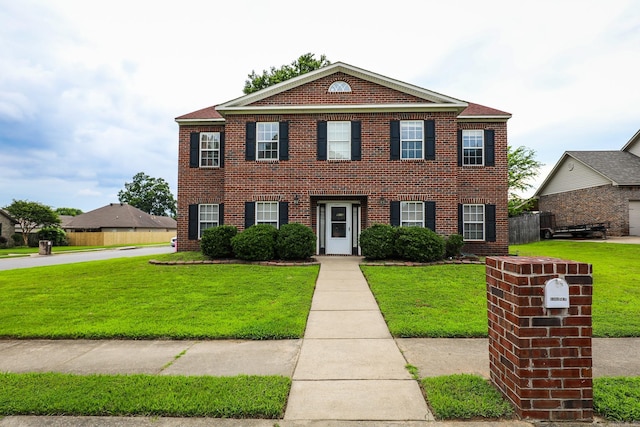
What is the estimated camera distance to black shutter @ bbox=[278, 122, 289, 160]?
1346 cm

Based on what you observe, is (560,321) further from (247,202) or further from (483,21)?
(247,202)

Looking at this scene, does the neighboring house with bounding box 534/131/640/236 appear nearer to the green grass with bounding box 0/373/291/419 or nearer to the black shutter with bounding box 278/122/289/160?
the black shutter with bounding box 278/122/289/160

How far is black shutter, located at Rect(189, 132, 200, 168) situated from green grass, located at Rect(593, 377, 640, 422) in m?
14.7

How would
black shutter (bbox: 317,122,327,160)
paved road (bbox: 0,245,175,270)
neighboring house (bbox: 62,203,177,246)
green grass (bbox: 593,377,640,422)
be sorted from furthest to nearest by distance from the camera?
neighboring house (bbox: 62,203,177,246)
paved road (bbox: 0,245,175,270)
black shutter (bbox: 317,122,327,160)
green grass (bbox: 593,377,640,422)

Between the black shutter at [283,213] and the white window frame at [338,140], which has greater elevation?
the white window frame at [338,140]

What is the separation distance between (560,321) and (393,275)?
663cm

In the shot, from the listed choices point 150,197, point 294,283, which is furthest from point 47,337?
point 150,197

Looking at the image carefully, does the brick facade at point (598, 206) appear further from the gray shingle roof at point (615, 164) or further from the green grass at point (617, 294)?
the green grass at point (617, 294)

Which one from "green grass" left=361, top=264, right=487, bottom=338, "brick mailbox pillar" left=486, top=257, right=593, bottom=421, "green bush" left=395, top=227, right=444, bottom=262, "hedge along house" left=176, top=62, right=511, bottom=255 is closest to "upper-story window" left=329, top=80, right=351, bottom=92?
"hedge along house" left=176, top=62, right=511, bottom=255

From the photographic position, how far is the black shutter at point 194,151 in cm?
1473

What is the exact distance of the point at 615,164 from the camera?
22906mm

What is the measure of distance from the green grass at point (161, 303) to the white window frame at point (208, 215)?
4.32 metres

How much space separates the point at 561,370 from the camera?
2.64 m

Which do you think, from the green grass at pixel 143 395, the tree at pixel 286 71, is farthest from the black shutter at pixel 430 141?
the tree at pixel 286 71
